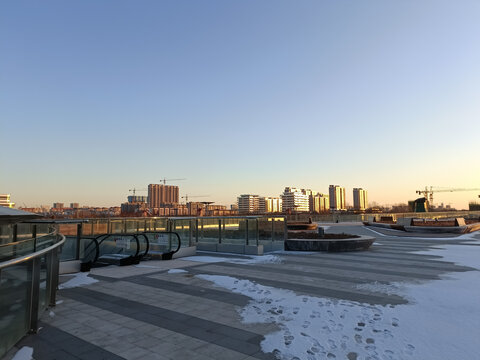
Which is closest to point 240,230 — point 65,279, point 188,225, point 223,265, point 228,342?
point 188,225

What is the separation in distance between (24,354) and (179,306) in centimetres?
262

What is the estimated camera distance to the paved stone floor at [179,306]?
4199 millimetres

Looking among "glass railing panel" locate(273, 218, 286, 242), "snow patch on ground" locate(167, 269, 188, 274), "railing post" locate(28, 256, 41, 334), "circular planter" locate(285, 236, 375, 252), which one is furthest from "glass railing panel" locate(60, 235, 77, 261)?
"circular planter" locate(285, 236, 375, 252)

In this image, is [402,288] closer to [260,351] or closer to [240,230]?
[260,351]

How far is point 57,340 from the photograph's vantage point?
14.7 ft

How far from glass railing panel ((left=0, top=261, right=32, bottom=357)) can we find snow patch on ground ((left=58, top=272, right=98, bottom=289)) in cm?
356

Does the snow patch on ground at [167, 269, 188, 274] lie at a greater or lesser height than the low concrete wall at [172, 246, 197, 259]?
lesser

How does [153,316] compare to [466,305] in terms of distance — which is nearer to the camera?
[153,316]

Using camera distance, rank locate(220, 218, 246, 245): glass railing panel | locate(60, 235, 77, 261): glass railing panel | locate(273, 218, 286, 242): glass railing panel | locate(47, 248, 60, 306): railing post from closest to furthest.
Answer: locate(47, 248, 60, 306): railing post, locate(60, 235, 77, 261): glass railing panel, locate(220, 218, 246, 245): glass railing panel, locate(273, 218, 286, 242): glass railing panel

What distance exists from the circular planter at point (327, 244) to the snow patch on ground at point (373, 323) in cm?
680

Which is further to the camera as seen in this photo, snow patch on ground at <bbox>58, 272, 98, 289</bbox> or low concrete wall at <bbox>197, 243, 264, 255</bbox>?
low concrete wall at <bbox>197, 243, 264, 255</bbox>

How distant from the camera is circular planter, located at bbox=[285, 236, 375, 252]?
1434cm

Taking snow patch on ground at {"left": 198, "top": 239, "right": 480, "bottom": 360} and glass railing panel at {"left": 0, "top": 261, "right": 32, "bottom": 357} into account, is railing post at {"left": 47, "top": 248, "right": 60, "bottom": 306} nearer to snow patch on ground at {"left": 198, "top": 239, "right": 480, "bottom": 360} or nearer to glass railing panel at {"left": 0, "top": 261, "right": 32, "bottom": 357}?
glass railing panel at {"left": 0, "top": 261, "right": 32, "bottom": 357}

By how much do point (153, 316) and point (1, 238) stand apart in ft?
20.6
